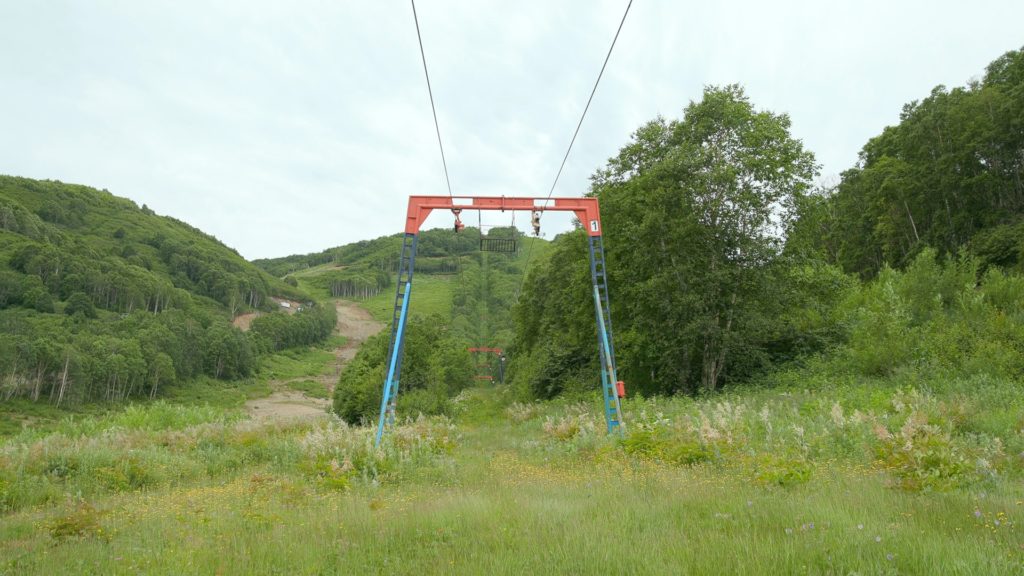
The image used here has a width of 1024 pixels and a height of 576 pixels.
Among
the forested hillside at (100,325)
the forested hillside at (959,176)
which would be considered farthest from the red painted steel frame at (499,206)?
the forested hillside at (100,325)

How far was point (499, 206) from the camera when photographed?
1599cm

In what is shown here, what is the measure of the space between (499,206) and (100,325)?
15861 cm

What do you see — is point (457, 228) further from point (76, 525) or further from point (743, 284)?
point (743, 284)

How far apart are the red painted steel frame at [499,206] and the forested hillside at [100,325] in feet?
375

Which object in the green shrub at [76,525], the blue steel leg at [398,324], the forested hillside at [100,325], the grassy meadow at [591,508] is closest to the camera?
the grassy meadow at [591,508]

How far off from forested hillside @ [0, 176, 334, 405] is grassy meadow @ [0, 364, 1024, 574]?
11481 cm

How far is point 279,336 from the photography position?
187 metres

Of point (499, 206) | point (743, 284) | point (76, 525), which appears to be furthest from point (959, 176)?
point (76, 525)

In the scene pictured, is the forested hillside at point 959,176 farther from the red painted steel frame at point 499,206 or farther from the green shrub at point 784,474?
the green shrub at point 784,474

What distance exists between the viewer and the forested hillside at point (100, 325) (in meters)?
102

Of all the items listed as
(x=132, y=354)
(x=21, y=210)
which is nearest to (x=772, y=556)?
(x=132, y=354)

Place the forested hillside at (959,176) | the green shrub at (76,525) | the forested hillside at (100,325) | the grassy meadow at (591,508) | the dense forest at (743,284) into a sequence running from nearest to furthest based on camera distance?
1. the grassy meadow at (591,508)
2. the green shrub at (76,525)
3. the dense forest at (743,284)
4. the forested hillside at (959,176)
5. the forested hillside at (100,325)

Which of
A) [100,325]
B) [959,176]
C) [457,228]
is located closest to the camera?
[457,228]

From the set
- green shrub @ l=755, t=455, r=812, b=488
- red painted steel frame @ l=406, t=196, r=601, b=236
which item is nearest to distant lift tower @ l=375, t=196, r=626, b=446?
red painted steel frame @ l=406, t=196, r=601, b=236
